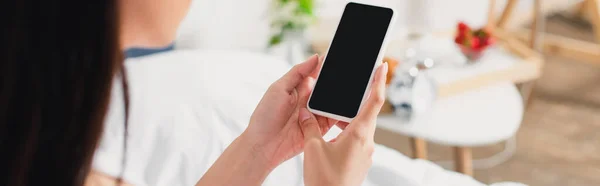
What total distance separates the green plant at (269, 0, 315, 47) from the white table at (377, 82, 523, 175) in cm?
45

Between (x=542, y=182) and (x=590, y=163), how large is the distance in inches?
7.8

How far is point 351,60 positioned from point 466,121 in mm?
546

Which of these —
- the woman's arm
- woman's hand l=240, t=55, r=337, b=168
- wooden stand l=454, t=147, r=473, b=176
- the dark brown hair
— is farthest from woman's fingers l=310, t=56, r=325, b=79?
wooden stand l=454, t=147, r=473, b=176

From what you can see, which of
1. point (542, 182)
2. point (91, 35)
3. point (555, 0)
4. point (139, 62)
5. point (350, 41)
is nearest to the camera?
point (91, 35)

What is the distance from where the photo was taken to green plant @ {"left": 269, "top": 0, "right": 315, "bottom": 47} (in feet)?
5.40

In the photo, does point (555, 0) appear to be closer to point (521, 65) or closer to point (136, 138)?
point (521, 65)

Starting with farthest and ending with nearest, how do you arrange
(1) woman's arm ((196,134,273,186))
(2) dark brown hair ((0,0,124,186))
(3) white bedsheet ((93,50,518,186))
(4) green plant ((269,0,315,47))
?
(4) green plant ((269,0,315,47)) < (3) white bedsheet ((93,50,518,186)) < (1) woman's arm ((196,134,273,186)) < (2) dark brown hair ((0,0,124,186))

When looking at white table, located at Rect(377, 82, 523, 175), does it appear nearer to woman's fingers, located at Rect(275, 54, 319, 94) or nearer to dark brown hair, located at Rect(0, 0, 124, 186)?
woman's fingers, located at Rect(275, 54, 319, 94)

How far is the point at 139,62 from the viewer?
1.20m

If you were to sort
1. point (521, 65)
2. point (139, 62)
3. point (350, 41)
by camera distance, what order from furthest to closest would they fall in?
1. point (521, 65)
2. point (139, 62)
3. point (350, 41)

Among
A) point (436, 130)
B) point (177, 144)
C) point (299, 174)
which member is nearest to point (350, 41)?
point (299, 174)

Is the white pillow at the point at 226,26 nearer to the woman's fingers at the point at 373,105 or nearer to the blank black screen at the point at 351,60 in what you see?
the blank black screen at the point at 351,60

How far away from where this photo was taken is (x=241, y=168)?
829 mm

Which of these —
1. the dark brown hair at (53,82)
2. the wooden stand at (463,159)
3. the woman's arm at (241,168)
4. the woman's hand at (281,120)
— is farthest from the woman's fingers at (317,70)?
the wooden stand at (463,159)
